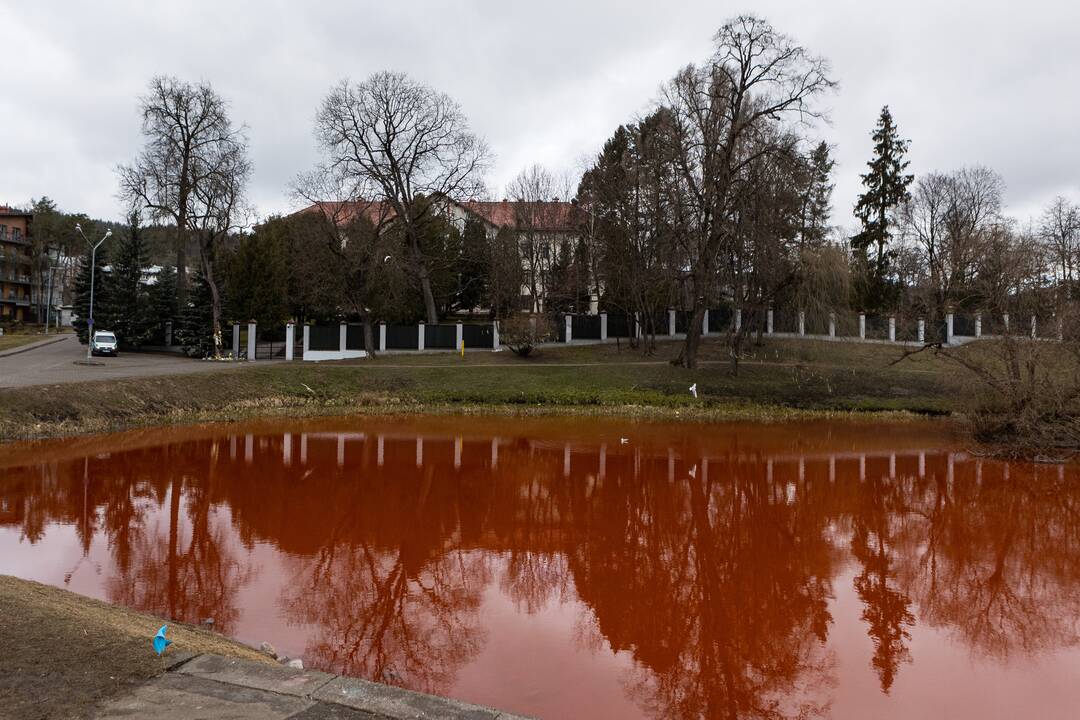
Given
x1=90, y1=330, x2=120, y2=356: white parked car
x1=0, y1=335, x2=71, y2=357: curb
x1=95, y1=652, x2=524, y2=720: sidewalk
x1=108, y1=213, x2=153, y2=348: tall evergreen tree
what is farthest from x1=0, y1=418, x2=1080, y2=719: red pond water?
x1=108, y1=213, x2=153, y2=348: tall evergreen tree

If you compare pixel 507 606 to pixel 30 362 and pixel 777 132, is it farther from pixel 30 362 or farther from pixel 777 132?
pixel 30 362

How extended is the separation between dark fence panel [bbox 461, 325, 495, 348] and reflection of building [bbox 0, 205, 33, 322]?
53.4 metres

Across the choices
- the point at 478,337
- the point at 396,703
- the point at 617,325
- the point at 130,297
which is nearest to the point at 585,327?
the point at 617,325

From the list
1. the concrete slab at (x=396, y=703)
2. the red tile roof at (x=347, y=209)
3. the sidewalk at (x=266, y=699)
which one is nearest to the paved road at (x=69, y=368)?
the red tile roof at (x=347, y=209)

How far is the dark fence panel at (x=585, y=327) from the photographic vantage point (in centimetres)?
4181

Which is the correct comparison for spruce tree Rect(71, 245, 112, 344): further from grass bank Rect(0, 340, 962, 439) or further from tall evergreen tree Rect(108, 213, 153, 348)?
grass bank Rect(0, 340, 962, 439)

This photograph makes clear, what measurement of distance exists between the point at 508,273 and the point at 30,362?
81.2 feet

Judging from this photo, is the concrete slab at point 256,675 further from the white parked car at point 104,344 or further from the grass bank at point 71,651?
the white parked car at point 104,344

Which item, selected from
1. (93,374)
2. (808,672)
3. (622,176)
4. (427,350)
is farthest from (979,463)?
(93,374)

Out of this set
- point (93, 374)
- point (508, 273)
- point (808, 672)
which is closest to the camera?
point (808, 672)

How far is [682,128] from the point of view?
1230 inches

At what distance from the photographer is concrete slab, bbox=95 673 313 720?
4559 millimetres

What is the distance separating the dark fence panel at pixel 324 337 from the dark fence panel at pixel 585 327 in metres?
13.3

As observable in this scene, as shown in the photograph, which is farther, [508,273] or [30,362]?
[508,273]
